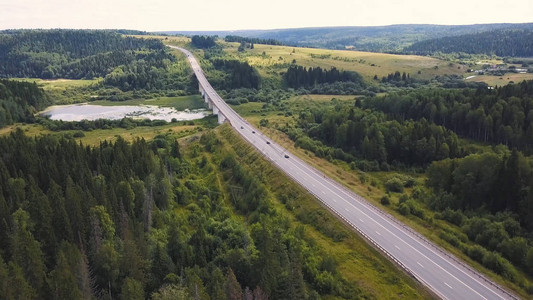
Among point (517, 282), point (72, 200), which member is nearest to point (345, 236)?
point (517, 282)

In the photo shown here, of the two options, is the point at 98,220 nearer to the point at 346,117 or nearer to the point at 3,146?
the point at 3,146

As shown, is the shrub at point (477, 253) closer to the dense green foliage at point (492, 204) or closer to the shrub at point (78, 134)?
the dense green foliage at point (492, 204)

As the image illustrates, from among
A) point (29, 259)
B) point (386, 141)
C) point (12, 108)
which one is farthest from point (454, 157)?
point (12, 108)

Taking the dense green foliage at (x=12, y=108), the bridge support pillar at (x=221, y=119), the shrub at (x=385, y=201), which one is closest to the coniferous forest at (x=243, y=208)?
the shrub at (x=385, y=201)

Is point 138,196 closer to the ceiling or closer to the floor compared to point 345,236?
closer to the ceiling

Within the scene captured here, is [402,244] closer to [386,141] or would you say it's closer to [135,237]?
[135,237]
